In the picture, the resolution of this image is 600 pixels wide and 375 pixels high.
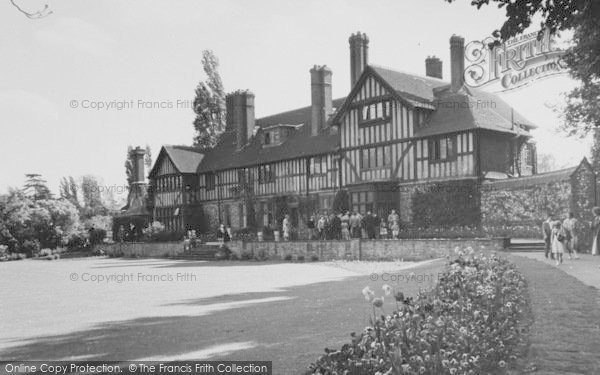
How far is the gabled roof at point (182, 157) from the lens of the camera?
42938mm

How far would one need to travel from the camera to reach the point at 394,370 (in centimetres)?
411

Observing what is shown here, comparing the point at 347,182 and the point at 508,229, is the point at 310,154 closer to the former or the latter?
the point at 347,182

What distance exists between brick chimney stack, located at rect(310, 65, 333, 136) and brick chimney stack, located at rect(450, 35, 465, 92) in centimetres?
787

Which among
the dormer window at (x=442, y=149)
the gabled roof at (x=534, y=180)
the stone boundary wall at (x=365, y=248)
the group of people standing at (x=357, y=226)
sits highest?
the dormer window at (x=442, y=149)

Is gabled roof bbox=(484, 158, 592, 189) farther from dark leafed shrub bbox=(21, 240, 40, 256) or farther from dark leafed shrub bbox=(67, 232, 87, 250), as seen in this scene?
dark leafed shrub bbox=(21, 240, 40, 256)

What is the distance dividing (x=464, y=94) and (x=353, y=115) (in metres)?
5.88

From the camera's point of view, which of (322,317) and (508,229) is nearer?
(322,317)

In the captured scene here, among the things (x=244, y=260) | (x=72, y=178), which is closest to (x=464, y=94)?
(x=244, y=260)

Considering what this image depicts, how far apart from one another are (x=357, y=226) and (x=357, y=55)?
1146 centimetres

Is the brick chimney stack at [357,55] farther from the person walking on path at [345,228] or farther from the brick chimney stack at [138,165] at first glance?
the brick chimney stack at [138,165]

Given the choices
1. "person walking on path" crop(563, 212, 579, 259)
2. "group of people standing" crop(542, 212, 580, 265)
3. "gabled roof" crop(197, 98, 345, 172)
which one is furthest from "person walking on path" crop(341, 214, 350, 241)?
"person walking on path" crop(563, 212, 579, 259)

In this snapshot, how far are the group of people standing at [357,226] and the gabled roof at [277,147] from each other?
561 centimetres

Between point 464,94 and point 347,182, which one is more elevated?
point 464,94

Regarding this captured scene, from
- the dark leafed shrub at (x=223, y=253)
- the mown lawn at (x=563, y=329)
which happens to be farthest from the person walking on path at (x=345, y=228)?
the mown lawn at (x=563, y=329)
